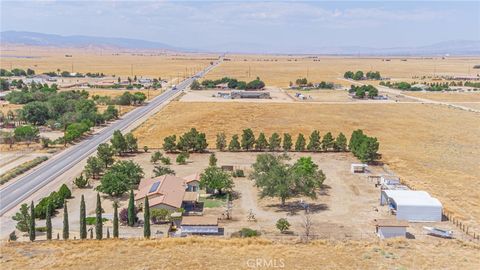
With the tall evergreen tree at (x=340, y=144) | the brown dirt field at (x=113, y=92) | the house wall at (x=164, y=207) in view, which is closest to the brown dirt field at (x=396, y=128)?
the tall evergreen tree at (x=340, y=144)

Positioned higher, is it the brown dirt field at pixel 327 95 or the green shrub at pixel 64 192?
the brown dirt field at pixel 327 95

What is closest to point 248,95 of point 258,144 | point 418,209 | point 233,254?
point 258,144

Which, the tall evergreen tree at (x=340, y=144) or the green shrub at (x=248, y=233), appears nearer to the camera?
the green shrub at (x=248, y=233)

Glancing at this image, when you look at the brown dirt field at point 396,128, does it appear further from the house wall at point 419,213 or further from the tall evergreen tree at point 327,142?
the tall evergreen tree at point 327,142

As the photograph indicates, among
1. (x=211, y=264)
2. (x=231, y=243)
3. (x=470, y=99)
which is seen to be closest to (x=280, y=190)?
(x=231, y=243)

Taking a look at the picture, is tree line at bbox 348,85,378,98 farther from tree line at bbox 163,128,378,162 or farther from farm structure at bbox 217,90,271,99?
tree line at bbox 163,128,378,162

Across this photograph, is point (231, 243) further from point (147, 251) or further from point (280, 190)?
point (280, 190)

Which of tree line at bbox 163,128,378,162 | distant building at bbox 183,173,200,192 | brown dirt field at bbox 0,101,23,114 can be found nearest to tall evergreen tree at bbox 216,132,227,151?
tree line at bbox 163,128,378,162
